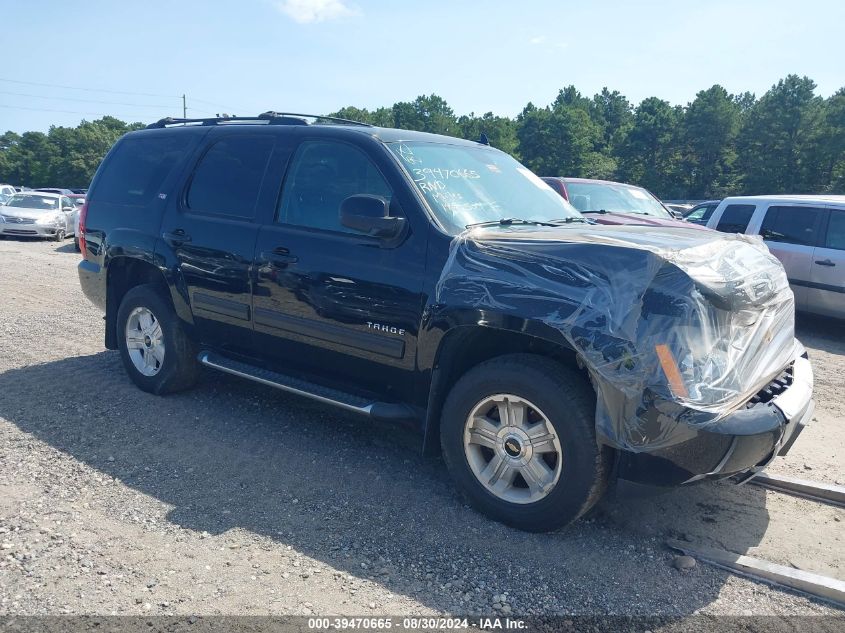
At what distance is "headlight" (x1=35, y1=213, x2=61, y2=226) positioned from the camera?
734 inches

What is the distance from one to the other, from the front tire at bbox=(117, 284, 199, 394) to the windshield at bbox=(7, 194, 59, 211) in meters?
16.7

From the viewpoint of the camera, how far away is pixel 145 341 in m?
5.21

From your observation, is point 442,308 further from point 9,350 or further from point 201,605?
point 9,350

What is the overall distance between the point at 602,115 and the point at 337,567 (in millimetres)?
98955

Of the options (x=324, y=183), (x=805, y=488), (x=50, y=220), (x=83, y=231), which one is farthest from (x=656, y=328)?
(x=50, y=220)

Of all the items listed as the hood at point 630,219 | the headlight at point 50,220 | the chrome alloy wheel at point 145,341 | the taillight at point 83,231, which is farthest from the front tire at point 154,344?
the headlight at point 50,220

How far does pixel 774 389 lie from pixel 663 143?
6169cm

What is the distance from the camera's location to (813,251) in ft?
28.0

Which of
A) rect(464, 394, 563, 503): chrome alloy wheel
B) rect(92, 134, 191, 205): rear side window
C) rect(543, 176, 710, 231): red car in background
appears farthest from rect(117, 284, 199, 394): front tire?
rect(543, 176, 710, 231): red car in background

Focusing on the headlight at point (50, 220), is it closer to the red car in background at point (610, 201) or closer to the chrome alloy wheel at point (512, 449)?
the red car in background at point (610, 201)

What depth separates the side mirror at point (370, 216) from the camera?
3574 millimetres

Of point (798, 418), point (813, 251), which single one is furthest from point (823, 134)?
point (798, 418)

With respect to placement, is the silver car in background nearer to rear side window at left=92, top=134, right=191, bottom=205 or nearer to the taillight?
the taillight

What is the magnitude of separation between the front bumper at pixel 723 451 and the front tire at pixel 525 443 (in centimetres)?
21
